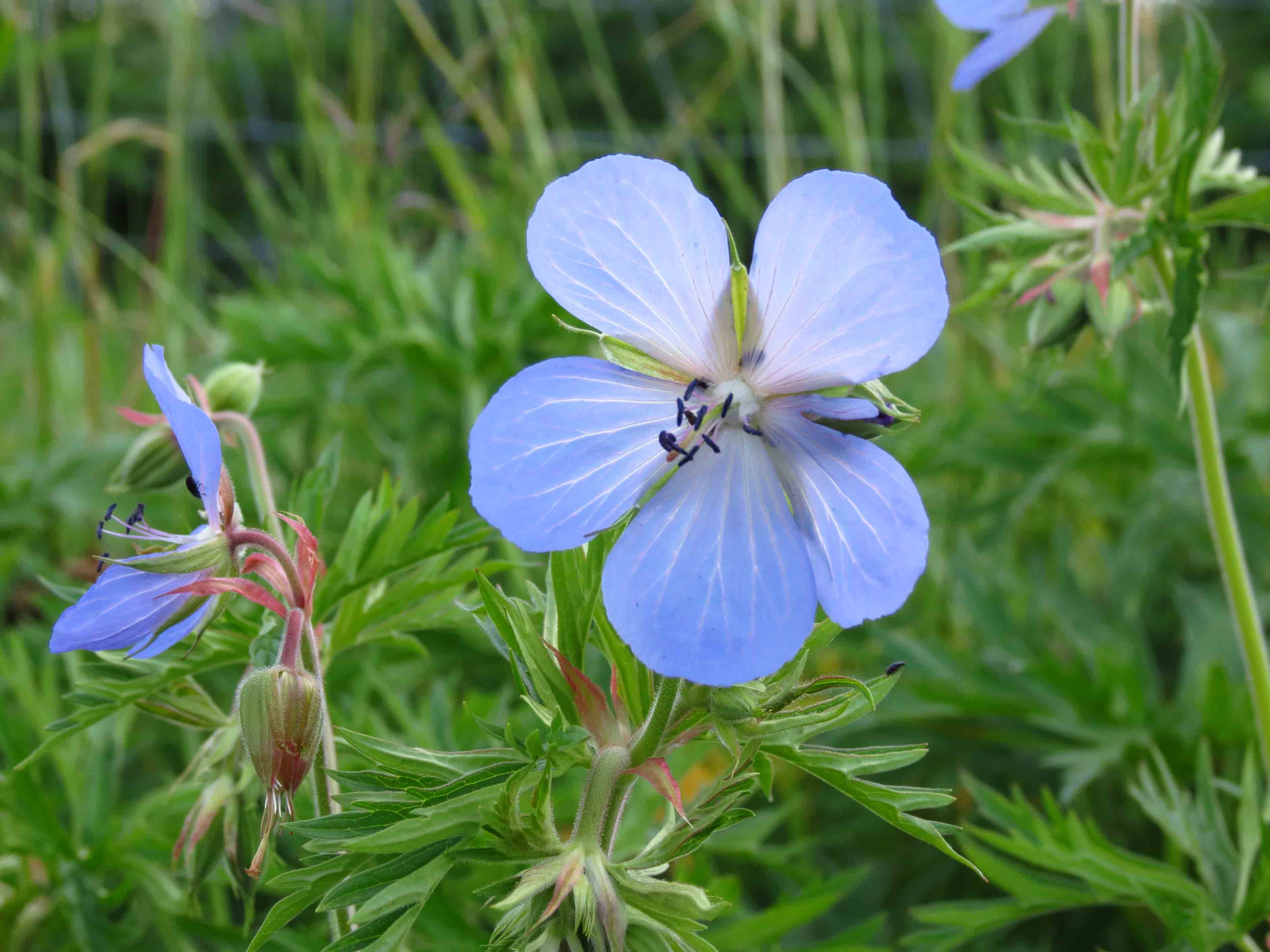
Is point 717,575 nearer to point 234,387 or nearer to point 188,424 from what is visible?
point 188,424

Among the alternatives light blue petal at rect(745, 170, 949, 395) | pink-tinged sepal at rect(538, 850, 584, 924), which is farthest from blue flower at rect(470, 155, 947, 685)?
pink-tinged sepal at rect(538, 850, 584, 924)

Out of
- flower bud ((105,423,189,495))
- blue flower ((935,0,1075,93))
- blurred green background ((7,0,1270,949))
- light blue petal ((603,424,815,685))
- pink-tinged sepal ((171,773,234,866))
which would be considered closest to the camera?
light blue petal ((603,424,815,685))

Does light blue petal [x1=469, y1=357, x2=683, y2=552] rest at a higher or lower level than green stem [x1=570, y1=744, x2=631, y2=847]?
higher

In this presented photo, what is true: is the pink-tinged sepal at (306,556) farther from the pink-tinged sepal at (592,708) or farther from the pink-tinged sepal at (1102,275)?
the pink-tinged sepal at (1102,275)

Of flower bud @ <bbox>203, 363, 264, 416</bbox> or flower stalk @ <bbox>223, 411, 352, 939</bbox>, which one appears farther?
flower bud @ <bbox>203, 363, 264, 416</bbox>

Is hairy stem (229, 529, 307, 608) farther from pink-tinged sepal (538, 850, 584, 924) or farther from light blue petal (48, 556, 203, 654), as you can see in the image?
pink-tinged sepal (538, 850, 584, 924)

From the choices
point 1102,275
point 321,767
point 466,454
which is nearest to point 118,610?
point 321,767

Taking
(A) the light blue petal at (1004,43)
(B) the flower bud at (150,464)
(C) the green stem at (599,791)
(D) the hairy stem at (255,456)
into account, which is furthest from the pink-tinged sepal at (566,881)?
(A) the light blue petal at (1004,43)
